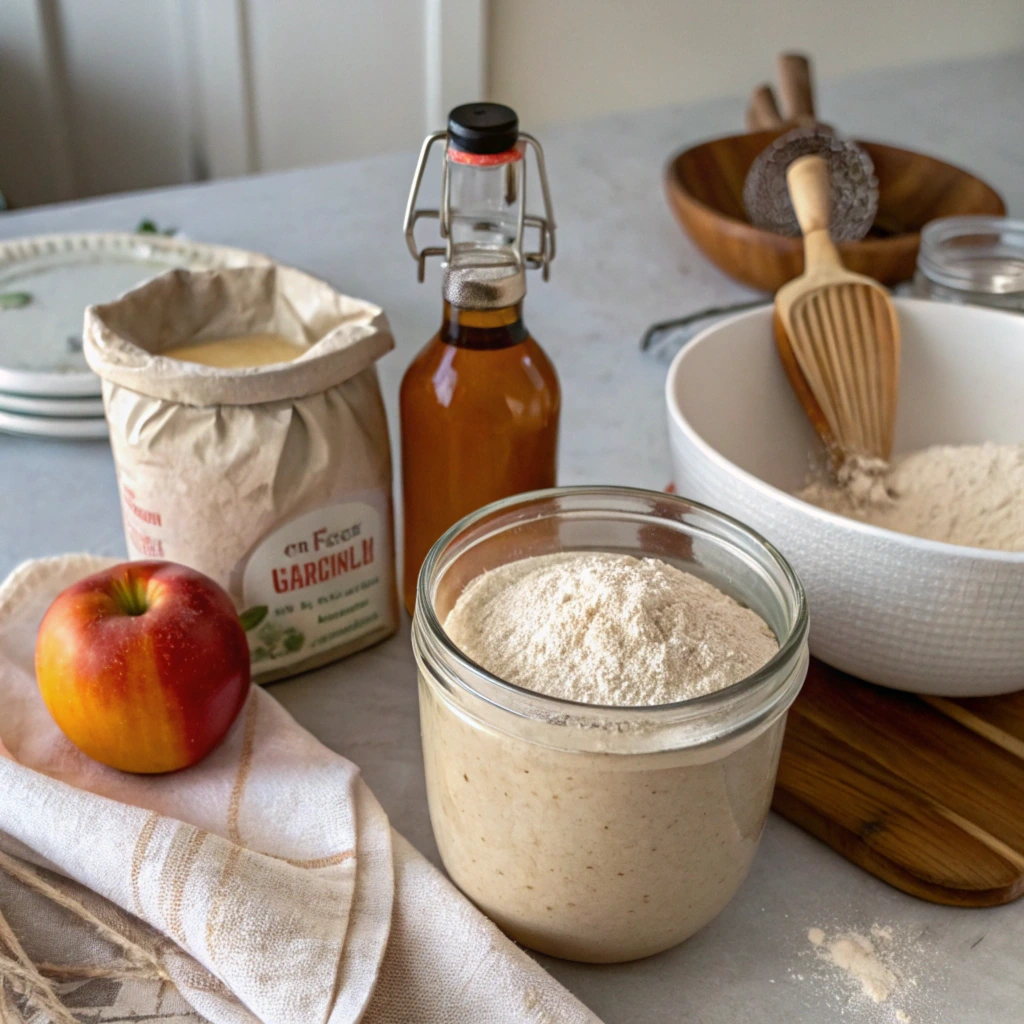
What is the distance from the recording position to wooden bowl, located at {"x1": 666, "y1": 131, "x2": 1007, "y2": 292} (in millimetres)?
1053

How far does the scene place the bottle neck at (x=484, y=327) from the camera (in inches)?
25.2

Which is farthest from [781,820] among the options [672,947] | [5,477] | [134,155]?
[134,155]

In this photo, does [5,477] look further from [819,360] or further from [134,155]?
[134,155]

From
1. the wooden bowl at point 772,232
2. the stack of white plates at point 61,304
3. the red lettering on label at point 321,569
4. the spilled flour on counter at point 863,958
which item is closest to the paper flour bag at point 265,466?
the red lettering on label at point 321,569

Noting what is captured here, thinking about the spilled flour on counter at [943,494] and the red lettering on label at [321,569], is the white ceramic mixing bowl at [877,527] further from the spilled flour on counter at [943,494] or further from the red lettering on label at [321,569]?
the red lettering on label at [321,569]

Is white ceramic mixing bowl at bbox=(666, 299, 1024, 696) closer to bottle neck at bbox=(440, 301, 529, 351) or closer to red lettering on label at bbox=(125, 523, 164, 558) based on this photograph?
bottle neck at bbox=(440, 301, 529, 351)

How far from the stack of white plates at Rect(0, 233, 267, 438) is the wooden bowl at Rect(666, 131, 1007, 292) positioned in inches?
16.7

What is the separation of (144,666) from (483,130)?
32 cm

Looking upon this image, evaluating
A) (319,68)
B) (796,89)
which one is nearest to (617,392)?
(796,89)

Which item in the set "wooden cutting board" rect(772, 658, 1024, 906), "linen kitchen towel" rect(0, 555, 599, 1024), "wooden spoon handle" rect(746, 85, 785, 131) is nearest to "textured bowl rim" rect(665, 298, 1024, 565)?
"wooden cutting board" rect(772, 658, 1024, 906)

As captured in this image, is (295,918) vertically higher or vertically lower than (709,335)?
lower

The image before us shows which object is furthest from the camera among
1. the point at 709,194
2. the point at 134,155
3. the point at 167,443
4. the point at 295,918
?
the point at 134,155

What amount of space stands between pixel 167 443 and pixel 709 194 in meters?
0.76

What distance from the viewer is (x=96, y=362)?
0.64 meters
